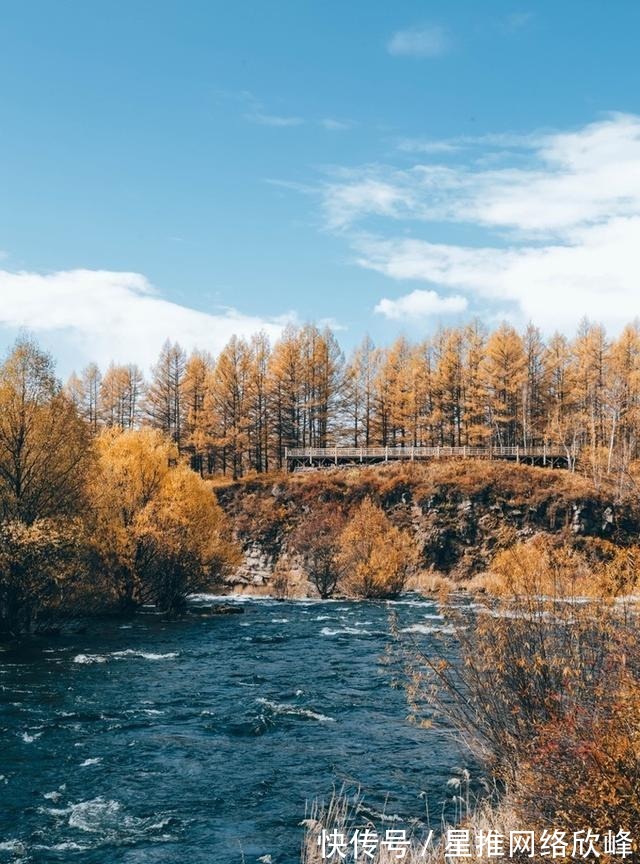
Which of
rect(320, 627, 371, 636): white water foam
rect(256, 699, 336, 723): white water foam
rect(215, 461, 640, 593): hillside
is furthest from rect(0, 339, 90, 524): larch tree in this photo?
rect(215, 461, 640, 593): hillside

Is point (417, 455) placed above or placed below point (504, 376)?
below

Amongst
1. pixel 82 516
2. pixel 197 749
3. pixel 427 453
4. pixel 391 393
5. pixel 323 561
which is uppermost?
pixel 391 393

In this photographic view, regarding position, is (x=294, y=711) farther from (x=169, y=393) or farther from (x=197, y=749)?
(x=169, y=393)

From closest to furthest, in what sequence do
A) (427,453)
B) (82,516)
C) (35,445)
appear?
(35,445) → (82,516) → (427,453)

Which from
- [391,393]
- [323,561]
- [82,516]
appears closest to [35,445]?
[82,516]

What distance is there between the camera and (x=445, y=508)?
61.2 m

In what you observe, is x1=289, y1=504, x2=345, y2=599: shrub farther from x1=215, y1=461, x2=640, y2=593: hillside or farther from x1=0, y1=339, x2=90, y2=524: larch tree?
x1=0, y1=339, x2=90, y2=524: larch tree

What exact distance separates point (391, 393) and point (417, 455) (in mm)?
9790

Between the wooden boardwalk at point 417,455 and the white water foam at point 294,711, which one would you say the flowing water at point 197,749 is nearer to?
the white water foam at point 294,711

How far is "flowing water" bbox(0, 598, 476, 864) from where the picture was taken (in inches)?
470

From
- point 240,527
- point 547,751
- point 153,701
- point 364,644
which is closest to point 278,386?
point 240,527

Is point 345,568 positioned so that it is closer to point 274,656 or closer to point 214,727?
point 274,656

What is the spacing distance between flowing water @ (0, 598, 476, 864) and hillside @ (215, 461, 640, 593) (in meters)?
28.5

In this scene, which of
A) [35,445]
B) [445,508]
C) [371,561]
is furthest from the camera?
[445,508]
